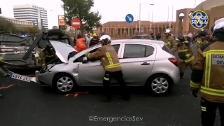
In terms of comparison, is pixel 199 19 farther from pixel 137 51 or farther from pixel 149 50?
pixel 137 51

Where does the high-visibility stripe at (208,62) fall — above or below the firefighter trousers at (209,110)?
above

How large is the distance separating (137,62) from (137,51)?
336mm

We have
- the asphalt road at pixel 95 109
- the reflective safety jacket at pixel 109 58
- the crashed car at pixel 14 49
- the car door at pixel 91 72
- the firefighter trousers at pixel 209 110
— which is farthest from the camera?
the crashed car at pixel 14 49

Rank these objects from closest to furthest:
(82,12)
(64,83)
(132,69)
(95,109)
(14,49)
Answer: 1. (95,109)
2. (132,69)
3. (64,83)
4. (14,49)
5. (82,12)

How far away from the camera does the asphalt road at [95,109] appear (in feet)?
24.5

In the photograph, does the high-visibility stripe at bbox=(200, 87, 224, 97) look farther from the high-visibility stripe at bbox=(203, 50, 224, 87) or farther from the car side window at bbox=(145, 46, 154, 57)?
the car side window at bbox=(145, 46, 154, 57)

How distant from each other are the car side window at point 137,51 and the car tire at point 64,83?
163 centimetres

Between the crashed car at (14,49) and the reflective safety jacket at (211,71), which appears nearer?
the reflective safety jacket at (211,71)

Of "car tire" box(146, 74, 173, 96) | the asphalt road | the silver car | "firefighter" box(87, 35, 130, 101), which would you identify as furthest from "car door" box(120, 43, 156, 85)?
"firefighter" box(87, 35, 130, 101)

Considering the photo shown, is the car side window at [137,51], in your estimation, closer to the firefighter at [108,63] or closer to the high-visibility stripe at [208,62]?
the firefighter at [108,63]

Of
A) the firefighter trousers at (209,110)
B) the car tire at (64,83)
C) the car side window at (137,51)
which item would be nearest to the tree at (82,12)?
the car tire at (64,83)

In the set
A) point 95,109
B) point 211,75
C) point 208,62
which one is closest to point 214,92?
point 211,75

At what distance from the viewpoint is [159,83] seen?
998cm

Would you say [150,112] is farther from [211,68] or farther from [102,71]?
[211,68]
